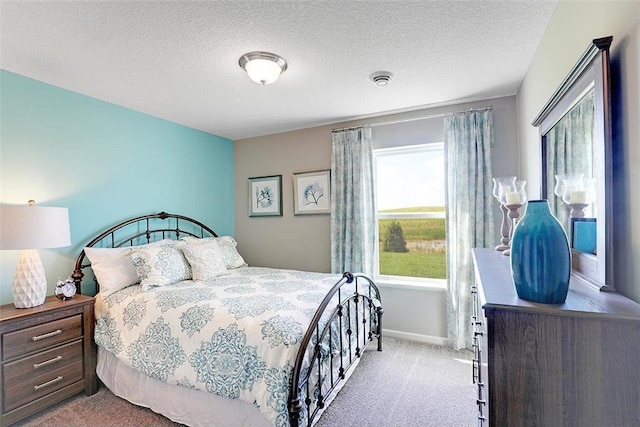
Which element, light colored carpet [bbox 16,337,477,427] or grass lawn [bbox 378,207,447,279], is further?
grass lawn [bbox 378,207,447,279]

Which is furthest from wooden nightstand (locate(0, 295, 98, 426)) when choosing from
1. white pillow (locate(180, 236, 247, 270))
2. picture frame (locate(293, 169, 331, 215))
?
picture frame (locate(293, 169, 331, 215))

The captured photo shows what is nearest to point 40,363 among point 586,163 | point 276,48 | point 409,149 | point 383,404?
point 383,404

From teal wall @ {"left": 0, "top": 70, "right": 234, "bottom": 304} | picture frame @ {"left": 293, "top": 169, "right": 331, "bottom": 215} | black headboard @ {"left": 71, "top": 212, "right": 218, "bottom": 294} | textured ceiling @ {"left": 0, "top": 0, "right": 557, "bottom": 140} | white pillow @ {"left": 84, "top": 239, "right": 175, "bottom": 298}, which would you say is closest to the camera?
textured ceiling @ {"left": 0, "top": 0, "right": 557, "bottom": 140}

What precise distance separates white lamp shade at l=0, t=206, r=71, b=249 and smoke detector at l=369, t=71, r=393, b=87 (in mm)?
2640

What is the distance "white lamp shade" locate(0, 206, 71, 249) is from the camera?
2.06 m

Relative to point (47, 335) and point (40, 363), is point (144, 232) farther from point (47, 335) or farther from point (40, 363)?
point (40, 363)

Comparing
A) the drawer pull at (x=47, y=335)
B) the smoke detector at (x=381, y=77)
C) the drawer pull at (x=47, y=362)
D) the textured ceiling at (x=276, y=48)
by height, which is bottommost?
the drawer pull at (x=47, y=362)

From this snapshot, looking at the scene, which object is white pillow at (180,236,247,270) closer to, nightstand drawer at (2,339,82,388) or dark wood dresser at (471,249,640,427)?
nightstand drawer at (2,339,82,388)

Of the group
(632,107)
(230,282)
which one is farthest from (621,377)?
(230,282)

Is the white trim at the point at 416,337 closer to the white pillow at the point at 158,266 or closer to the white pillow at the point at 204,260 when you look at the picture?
the white pillow at the point at 204,260

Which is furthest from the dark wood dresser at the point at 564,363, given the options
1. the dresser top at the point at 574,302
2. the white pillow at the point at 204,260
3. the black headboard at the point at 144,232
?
the black headboard at the point at 144,232

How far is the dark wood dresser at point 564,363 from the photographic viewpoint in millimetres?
805

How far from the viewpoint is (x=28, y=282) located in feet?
7.25

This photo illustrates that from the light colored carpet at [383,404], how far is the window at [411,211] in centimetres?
108
